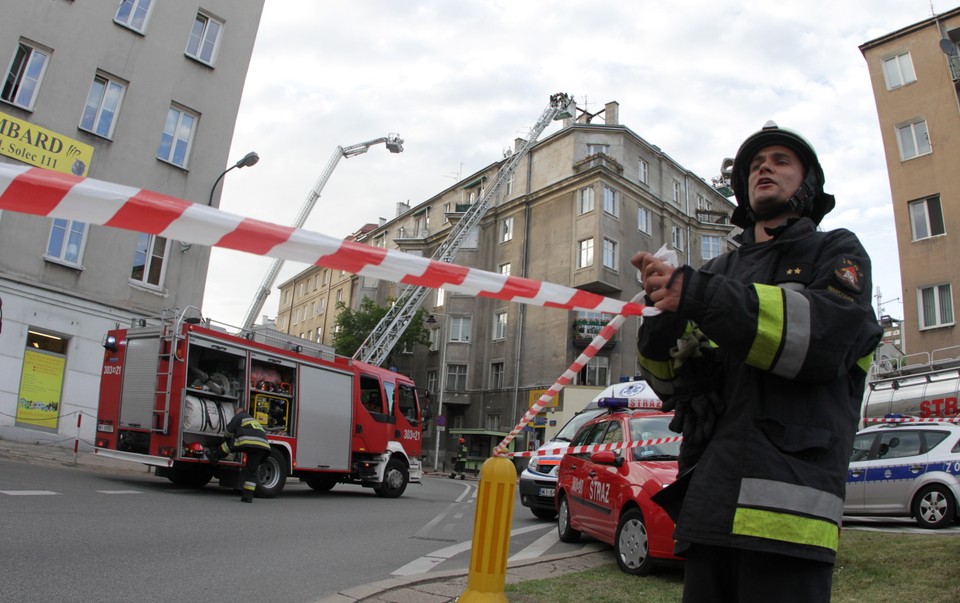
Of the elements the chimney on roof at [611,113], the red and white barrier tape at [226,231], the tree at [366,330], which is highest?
the chimney on roof at [611,113]

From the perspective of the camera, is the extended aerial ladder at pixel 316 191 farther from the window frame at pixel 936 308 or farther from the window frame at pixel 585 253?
the window frame at pixel 936 308

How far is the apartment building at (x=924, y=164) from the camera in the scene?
75.9 ft

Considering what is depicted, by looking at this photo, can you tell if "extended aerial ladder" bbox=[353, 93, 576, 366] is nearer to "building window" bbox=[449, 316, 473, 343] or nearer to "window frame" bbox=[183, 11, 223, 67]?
"building window" bbox=[449, 316, 473, 343]

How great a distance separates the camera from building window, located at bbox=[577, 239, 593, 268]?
36969 millimetres

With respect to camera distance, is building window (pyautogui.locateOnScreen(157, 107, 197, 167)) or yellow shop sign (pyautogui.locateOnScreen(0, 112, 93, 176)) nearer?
yellow shop sign (pyautogui.locateOnScreen(0, 112, 93, 176))

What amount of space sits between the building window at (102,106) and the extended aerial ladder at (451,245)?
19.6 m

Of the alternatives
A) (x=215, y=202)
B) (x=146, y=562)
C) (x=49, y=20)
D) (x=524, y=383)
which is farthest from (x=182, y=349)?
(x=524, y=383)

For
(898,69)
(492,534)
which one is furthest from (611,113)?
(492,534)

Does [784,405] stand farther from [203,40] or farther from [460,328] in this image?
[460,328]

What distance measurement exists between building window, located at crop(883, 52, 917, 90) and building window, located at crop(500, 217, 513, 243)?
862 inches

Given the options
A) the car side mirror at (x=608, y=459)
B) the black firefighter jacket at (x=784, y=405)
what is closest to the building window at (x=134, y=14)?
the car side mirror at (x=608, y=459)

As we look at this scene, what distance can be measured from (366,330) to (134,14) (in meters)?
27.4

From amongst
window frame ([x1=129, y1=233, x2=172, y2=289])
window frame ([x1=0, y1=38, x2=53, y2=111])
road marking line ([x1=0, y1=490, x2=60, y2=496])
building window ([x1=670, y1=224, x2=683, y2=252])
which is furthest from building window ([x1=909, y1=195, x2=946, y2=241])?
window frame ([x1=0, y1=38, x2=53, y2=111])

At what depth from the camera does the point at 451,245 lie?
41.1 meters
